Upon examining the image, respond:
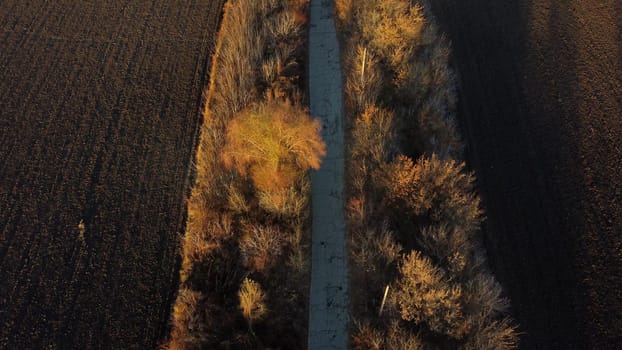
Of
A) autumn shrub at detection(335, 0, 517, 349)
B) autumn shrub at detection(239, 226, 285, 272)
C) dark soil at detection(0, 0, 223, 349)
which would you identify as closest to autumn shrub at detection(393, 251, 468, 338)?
autumn shrub at detection(335, 0, 517, 349)

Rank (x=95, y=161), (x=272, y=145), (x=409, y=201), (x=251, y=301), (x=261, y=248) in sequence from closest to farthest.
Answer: (x=251, y=301) < (x=261, y=248) < (x=272, y=145) < (x=409, y=201) < (x=95, y=161)

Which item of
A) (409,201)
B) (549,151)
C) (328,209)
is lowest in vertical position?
(409,201)

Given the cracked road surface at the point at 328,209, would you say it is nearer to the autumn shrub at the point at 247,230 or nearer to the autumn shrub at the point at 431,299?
the autumn shrub at the point at 247,230

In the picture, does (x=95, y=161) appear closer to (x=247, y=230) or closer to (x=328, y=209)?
(x=247, y=230)

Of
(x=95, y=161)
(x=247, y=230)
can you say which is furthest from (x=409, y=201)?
(x=95, y=161)

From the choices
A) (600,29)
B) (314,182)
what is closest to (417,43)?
(314,182)

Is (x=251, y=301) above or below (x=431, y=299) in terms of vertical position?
below

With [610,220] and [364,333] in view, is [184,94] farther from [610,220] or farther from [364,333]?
[610,220]

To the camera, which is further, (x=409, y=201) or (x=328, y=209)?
(x=328, y=209)
